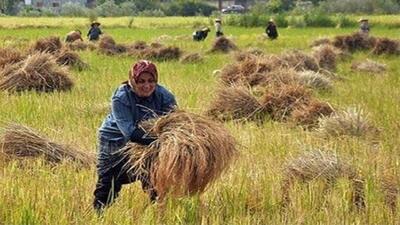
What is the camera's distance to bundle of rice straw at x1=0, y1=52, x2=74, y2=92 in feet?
46.5

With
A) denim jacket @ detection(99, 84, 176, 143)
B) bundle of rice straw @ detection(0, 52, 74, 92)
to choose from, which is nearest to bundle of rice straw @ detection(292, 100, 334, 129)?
denim jacket @ detection(99, 84, 176, 143)

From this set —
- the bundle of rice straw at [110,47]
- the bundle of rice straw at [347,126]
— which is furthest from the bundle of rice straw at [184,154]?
the bundle of rice straw at [110,47]

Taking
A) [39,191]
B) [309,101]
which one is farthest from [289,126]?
[39,191]

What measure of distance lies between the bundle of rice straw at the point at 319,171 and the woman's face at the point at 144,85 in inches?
61.5

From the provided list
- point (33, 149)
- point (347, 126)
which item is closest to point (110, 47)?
point (347, 126)

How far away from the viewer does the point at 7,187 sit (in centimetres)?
627

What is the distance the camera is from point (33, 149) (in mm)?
8094

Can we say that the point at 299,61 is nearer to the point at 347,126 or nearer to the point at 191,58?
the point at 191,58

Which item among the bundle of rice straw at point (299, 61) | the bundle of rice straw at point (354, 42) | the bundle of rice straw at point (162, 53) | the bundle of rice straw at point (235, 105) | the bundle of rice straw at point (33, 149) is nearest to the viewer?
the bundle of rice straw at point (33, 149)

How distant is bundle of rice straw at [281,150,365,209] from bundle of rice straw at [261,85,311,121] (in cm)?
422

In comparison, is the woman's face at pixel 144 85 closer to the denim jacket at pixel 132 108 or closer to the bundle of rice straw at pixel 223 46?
the denim jacket at pixel 132 108

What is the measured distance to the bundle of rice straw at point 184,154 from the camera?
5586 mm

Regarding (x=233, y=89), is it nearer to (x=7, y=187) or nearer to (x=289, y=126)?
(x=289, y=126)

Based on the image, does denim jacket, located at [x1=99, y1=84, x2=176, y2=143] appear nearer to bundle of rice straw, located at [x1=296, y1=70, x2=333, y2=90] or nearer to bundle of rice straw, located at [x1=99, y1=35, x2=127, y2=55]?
bundle of rice straw, located at [x1=296, y1=70, x2=333, y2=90]
